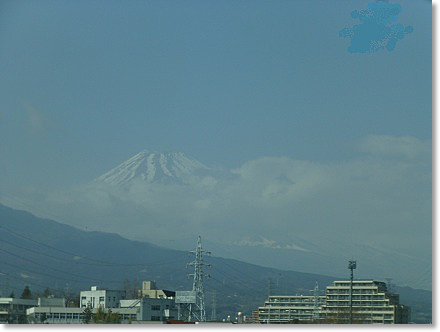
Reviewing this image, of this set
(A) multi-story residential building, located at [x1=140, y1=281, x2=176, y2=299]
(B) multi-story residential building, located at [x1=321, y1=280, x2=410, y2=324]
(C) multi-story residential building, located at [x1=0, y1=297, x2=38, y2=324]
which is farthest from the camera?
(A) multi-story residential building, located at [x1=140, y1=281, x2=176, y2=299]

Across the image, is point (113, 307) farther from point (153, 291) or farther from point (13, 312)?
point (13, 312)

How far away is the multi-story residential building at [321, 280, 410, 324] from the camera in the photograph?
8.31 meters

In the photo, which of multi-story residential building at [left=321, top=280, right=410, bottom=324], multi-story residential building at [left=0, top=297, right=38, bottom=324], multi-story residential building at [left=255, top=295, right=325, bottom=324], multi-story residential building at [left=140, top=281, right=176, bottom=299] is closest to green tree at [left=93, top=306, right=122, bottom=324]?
multi-story residential building at [left=0, top=297, right=38, bottom=324]

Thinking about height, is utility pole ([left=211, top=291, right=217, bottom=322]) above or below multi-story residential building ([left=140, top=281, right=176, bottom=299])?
below

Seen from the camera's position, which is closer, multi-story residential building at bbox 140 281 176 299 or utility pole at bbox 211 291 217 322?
multi-story residential building at bbox 140 281 176 299

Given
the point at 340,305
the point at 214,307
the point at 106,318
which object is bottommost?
the point at 214,307

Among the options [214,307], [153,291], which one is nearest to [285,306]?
[214,307]

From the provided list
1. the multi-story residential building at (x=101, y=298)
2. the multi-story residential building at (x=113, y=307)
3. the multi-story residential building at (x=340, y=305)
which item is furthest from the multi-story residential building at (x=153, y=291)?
the multi-story residential building at (x=340, y=305)

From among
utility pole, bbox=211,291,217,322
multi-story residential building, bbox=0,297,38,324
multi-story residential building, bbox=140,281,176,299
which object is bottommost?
utility pole, bbox=211,291,217,322

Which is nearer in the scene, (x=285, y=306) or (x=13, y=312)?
(x=13, y=312)

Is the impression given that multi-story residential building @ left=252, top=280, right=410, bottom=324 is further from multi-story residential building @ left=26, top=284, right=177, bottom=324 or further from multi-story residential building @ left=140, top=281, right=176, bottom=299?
multi-story residential building @ left=140, top=281, right=176, bottom=299

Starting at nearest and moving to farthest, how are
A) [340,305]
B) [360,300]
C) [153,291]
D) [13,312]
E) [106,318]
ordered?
1. [13,312]
2. [106,318]
3. [360,300]
4. [340,305]
5. [153,291]

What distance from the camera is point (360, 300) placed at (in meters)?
10.1
